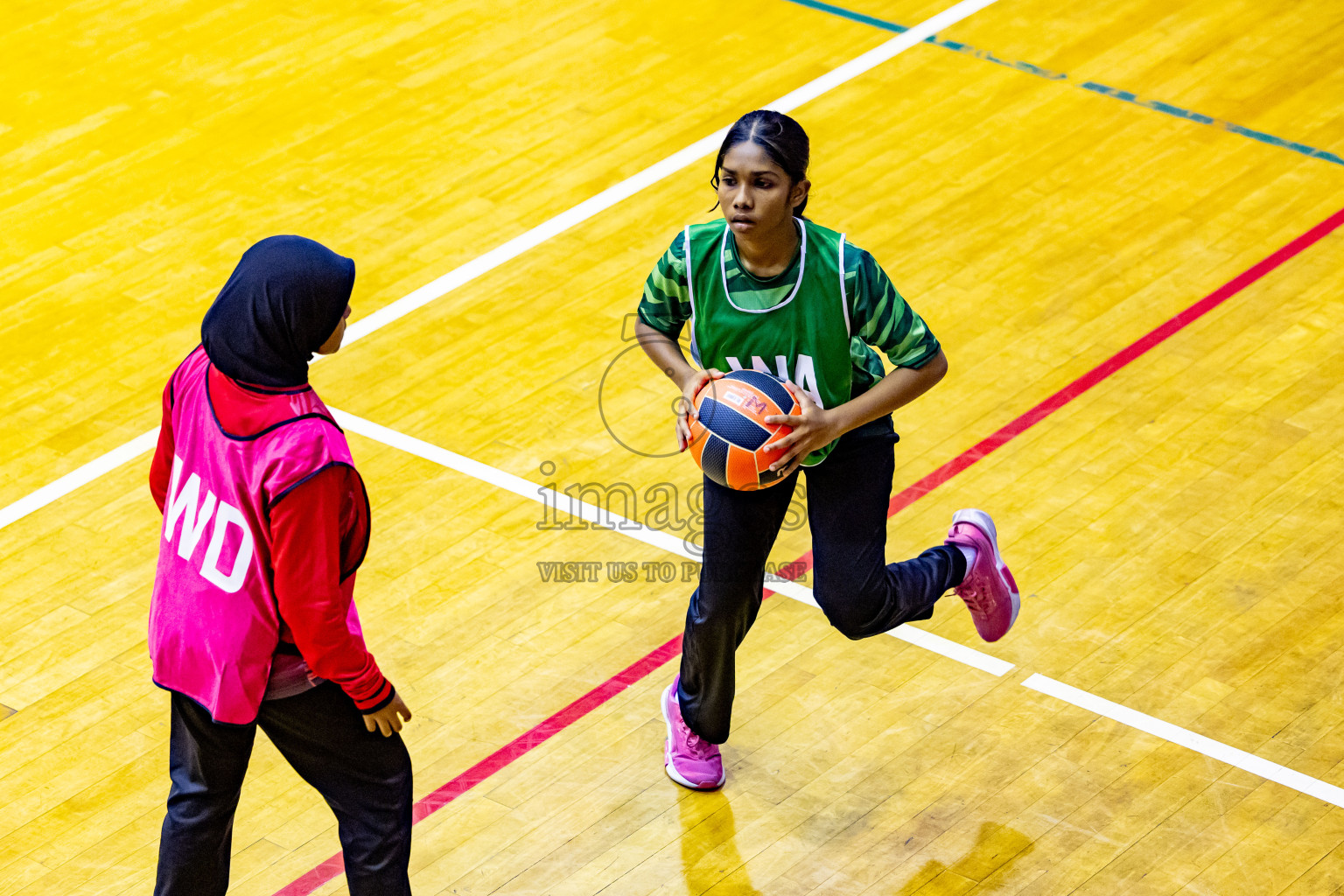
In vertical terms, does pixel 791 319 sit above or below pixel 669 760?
above

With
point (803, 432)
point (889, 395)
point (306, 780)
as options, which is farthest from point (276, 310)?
point (889, 395)

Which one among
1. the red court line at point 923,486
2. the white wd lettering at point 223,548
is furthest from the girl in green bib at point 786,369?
the white wd lettering at point 223,548

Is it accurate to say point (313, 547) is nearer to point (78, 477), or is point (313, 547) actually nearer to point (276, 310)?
point (276, 310)

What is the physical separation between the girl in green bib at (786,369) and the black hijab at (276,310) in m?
1.30

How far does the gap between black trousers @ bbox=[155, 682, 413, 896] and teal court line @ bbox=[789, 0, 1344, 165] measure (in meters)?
6.73

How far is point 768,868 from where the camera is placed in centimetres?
530

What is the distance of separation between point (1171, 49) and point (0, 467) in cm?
687

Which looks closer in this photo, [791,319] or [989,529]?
[791,319]

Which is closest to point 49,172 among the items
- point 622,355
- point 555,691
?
point 622,355

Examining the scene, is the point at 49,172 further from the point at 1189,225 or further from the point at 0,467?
the point at 1189,225

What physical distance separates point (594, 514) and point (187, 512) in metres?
2.98

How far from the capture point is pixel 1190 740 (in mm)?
5754
